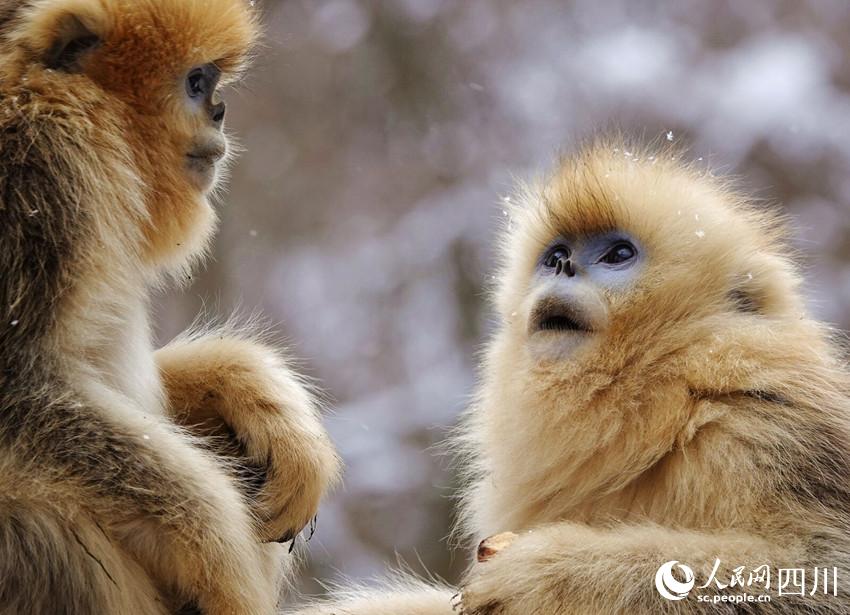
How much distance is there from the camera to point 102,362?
9.88 feet

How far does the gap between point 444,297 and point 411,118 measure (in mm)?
1195

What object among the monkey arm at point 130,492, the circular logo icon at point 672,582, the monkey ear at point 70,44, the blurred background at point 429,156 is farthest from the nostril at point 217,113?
the blurred background at point 429,156

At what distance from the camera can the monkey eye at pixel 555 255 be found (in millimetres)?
3430

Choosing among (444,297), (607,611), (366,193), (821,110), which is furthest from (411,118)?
(607,611)

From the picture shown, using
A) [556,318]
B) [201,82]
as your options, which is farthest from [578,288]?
[201,82]

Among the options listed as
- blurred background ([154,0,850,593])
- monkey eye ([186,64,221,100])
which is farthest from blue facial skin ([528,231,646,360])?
blurred background ([154,0,850,593])

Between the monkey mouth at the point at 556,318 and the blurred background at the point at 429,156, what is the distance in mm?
3480

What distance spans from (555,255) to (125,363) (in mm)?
1142

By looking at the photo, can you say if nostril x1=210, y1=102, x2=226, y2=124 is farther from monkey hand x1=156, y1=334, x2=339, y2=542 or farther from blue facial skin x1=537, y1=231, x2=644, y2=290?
blue facial skin x1=537, y1=231, x2=644, y2=290

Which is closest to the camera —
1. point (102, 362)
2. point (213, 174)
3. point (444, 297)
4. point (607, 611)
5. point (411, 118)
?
point (607, 611)

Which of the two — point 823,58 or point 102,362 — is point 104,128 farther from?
point 823,58

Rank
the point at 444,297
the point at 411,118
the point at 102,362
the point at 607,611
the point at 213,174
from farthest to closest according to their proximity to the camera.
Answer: the point at 411,118 → the point at 444,297 → the point at 213,174 → the point at 102,362 → the point at 607,611

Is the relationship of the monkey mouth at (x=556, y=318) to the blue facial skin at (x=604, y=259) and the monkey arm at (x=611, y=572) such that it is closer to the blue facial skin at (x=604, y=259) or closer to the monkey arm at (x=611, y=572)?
the blue facial skin at (x=604, y=259)

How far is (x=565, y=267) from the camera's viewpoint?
335 centimetres
